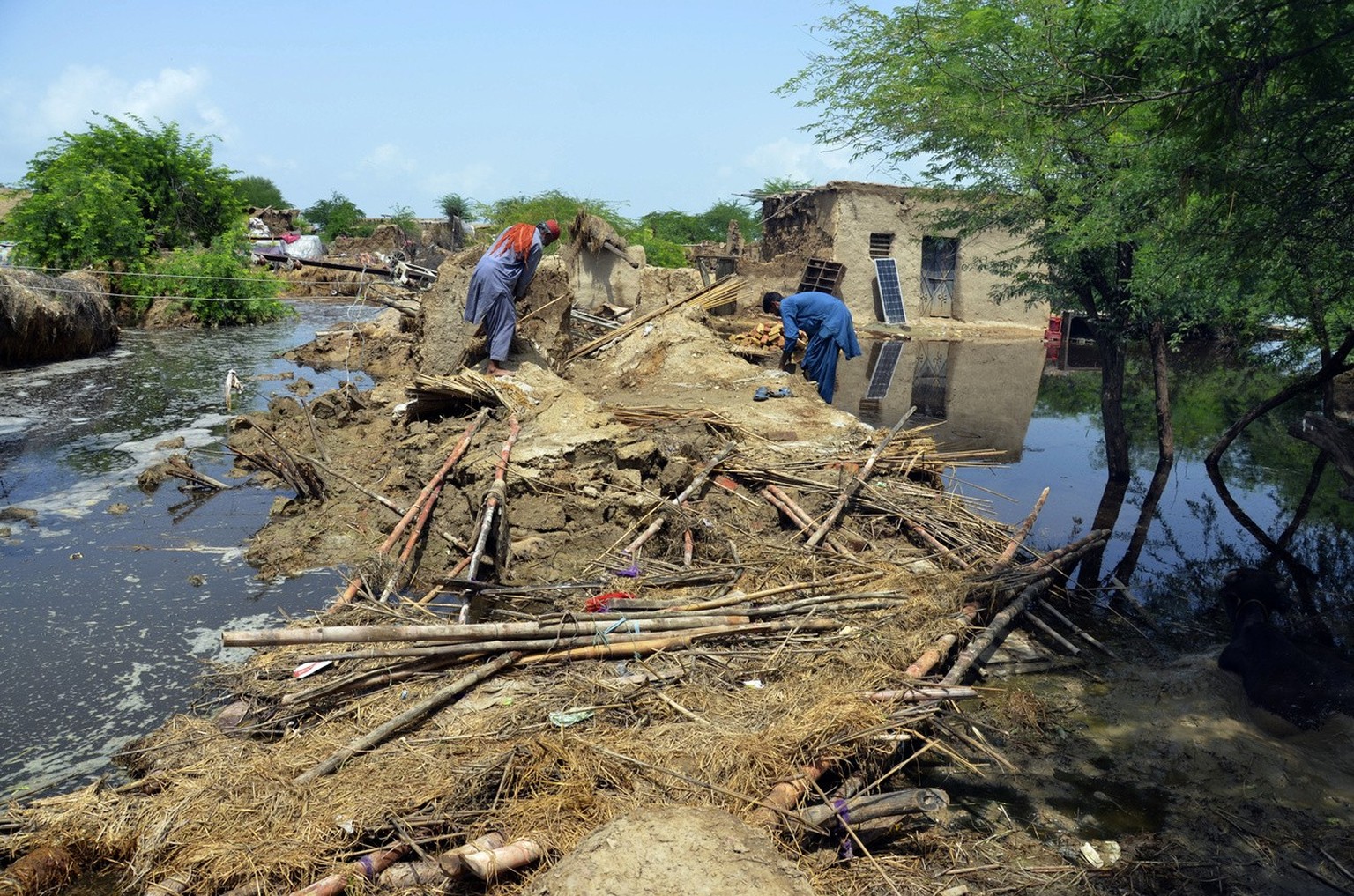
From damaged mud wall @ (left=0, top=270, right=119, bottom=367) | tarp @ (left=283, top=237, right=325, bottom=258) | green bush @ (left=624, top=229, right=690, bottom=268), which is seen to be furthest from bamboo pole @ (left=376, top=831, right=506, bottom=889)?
tarp @ (left=283, top=237, right=325, bottom=258)

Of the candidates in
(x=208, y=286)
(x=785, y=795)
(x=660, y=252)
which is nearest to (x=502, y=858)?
(x=785, y=795)

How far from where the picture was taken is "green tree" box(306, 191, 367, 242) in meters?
41.6

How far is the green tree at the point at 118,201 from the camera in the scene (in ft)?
59.9

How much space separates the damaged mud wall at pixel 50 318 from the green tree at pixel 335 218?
25.8 m

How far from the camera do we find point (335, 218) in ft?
139

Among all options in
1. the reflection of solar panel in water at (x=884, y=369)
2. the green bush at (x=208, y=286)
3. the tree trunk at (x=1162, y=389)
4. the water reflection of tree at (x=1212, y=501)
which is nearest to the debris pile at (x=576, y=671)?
the water reflection of tree at (x=1212, y=501)

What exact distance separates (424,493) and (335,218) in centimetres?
4023

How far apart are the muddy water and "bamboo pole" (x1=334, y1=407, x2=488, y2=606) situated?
0.57m

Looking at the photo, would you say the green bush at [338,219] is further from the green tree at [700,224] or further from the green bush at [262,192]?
the green tree at [700,224]

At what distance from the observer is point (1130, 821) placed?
3.99 metres

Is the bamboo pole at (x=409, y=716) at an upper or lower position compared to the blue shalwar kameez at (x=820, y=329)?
lower

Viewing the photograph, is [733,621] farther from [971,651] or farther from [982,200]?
[982,200]

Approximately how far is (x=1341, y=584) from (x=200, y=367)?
1532cm

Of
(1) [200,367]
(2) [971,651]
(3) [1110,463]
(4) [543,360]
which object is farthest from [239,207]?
(2) [971,651]
